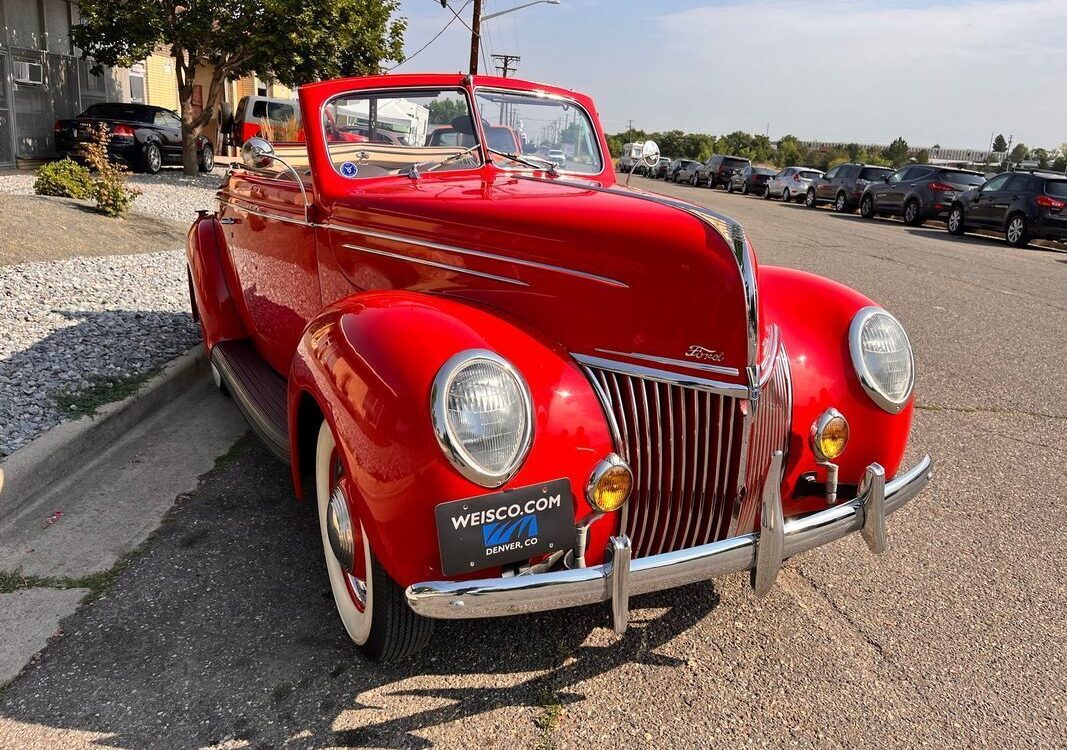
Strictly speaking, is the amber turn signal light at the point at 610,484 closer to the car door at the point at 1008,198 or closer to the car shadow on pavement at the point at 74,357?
the car shadow on pavement at the point at 74,357

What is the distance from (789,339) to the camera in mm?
2855

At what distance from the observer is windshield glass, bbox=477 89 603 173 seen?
3.68 metres

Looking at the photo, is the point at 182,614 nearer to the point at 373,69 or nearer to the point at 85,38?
the point at 85,38

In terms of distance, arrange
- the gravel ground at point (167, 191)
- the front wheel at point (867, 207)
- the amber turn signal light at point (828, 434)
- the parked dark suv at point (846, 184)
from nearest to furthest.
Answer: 1. the amber turn signal light at point (828, 434)
2. the gravel ground at point (167, 191)
3. the front wheel at point (867, 207)
4. the parked dark suv at point (846, 184)

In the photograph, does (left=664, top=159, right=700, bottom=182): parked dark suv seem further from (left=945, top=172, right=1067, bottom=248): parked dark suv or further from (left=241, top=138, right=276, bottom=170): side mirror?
(left=241, top=138, right=276, bottom=170): side mirror

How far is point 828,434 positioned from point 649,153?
7.54 feet

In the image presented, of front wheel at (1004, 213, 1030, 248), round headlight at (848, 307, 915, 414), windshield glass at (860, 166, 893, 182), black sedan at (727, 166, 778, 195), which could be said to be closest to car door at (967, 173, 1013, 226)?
front wheel at (1004, 213, 1030, 248)

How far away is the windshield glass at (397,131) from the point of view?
139 inches

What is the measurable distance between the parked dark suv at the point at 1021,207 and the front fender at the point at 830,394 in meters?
15.0

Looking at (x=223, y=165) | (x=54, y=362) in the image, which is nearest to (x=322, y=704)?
(x=54, y=362)

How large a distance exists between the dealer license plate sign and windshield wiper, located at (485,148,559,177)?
74.6 inches

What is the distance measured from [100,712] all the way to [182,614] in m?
0.48

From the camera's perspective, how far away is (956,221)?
691 inches

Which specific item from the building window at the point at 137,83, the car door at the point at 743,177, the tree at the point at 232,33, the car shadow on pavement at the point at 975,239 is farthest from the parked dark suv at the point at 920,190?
the building window at the point at 137,83
